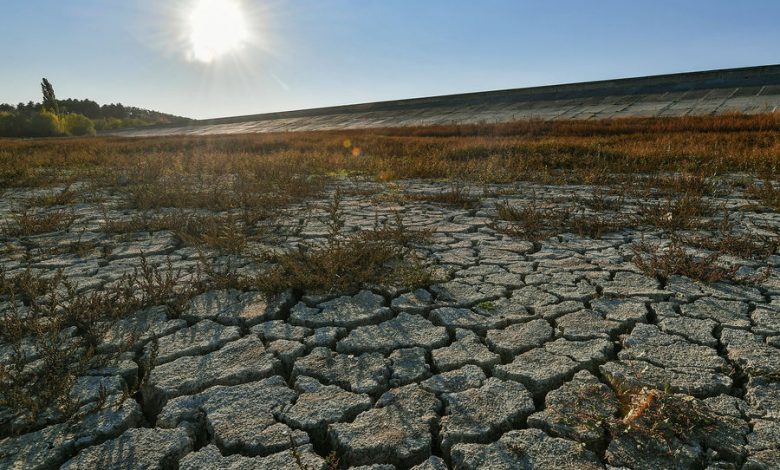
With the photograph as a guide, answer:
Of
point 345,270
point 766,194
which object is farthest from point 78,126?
point 766,194

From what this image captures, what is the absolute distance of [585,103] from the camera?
64.8 ft

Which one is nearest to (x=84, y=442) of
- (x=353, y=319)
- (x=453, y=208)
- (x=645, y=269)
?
(x=353, y=319)

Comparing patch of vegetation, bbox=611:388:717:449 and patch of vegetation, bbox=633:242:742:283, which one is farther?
patch of vegetation, bbox=633:242:742:283

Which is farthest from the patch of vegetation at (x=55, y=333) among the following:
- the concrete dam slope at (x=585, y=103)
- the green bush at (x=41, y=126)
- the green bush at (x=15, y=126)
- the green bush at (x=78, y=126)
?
the green bush at (x=78, y=126)

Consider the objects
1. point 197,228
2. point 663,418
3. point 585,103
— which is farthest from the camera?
point 585,103

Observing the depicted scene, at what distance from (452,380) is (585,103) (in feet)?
65.3

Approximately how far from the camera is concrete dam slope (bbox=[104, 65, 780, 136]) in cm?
1648

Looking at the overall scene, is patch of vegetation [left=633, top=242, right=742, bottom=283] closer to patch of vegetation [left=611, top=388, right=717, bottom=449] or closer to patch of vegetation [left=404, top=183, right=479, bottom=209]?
patch of vegetation [left=611, top=388, right=717, bottom=449]

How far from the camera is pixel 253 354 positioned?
234 centimetres

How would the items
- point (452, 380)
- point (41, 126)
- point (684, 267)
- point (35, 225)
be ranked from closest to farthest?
point (452, 380)
point (684, 267)
point (35, 225)
point (41, 126)

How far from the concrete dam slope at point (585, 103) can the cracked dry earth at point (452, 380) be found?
50.0ft

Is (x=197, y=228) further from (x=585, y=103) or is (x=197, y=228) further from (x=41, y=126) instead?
(x=41, y=126)

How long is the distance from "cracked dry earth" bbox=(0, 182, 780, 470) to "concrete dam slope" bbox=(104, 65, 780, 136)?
15233mm

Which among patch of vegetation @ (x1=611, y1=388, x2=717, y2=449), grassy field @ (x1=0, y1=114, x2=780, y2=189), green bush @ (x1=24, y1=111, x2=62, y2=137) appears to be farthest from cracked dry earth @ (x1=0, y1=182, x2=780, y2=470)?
green bush @ (x1=24, y1=111, x2=62, y2=137)
